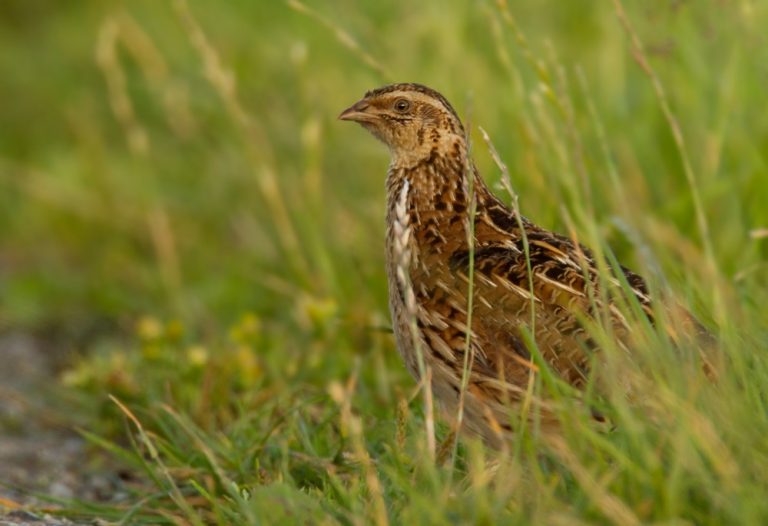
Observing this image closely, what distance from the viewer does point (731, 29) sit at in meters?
6.13

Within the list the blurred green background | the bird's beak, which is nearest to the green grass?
the blurred green background

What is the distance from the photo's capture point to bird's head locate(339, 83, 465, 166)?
4660mm

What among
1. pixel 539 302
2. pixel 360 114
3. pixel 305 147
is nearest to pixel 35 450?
pixel 360 114

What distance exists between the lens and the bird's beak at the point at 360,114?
4.86 meters

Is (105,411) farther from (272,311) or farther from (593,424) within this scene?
(593,424)

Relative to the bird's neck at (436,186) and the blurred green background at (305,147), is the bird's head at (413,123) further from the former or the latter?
the blurred green background at (305,147)

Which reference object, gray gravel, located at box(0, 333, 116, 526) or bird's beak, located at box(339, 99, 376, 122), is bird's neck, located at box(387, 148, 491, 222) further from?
gray gravel, located at box(0, 333, 116, 526)

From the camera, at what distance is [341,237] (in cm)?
652

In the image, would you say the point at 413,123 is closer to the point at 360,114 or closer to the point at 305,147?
the point at 360,114

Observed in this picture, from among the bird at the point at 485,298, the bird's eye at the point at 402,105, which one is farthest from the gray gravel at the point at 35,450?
the bird's eye at the point at 402,105

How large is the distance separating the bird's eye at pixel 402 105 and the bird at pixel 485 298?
283 millimetres

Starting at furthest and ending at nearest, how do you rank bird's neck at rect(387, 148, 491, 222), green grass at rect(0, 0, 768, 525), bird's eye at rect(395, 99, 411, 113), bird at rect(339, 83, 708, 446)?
1. bird's eye at rect(395, 99, 411, 113)
2. bird's neck at rect(387, 148, 491, 222)
3. bird at rect(339, 83, 708, 446)
4. green grass at rect(0, 0, 768, 525)

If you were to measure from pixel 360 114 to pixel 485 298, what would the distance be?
106 centimetres

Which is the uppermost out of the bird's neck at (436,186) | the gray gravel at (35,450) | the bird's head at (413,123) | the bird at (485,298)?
the bird's head at (413,123)
